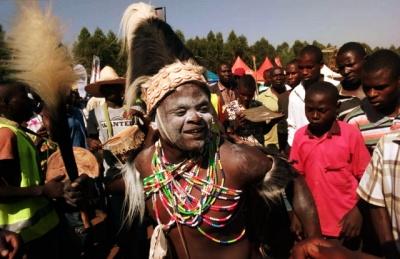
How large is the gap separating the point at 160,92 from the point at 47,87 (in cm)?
65

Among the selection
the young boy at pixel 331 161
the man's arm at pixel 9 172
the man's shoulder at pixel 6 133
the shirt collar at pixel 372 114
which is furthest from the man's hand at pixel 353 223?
the man's shoulder at pixel 6 133

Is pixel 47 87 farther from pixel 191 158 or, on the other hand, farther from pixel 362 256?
pixel 362 256

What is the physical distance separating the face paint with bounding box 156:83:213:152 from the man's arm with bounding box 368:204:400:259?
1014 millimetres

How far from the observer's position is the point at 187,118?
2.19 meters

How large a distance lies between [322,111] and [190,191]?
159 cm

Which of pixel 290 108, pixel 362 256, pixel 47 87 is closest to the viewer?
pixel 362 256

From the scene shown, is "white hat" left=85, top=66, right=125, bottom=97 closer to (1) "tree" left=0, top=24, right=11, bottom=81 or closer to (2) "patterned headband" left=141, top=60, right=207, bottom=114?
(2) "patterned headband" left=141, top=60, right=207, bottom=114

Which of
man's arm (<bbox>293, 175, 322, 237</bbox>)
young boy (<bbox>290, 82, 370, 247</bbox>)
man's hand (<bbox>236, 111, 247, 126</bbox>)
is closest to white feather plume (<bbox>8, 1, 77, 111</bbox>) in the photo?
man's arm (<bbox>293, 175, 322, 237</bbox>)

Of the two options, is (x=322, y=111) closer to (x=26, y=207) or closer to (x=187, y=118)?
(x=187, y=118)

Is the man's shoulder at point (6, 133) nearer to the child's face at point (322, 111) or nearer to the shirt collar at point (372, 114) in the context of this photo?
the child's face at point (322, 111)

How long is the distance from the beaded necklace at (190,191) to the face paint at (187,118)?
0.47 feet

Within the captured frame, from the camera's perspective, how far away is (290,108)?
444cm

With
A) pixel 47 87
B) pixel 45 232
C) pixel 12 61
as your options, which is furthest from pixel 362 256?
pixel 45 232

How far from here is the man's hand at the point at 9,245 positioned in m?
1.93
